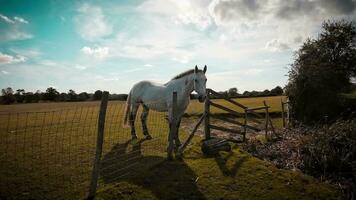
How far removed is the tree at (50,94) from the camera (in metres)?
82.8

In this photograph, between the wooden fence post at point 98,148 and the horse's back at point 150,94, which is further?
the horse's back at point 150,94

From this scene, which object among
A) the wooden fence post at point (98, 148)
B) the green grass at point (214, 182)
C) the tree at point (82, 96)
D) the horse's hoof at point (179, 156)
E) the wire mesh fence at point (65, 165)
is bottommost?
the green grass at point (214, 182)

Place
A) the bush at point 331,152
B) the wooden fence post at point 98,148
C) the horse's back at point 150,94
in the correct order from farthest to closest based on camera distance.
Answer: the horse's back at point 150,94 → the bush at point 331,152 → the wooden fence post at point 98,148

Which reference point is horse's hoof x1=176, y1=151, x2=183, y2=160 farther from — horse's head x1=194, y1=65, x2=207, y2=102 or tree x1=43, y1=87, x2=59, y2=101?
tree x1=43, y1=87, x2=59, y2=101

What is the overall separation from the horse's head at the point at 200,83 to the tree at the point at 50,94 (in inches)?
3521

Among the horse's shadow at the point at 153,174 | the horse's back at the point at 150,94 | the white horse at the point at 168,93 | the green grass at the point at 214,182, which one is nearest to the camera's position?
the green grass at the point at 214,182

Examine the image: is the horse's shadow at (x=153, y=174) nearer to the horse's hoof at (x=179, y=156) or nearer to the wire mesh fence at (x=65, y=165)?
the wire mesh fence at (x=65, y=165)

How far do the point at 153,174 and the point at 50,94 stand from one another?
300 feet

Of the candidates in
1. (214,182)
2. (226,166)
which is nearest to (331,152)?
(226,166)

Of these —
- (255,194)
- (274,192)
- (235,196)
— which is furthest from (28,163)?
(274,192)

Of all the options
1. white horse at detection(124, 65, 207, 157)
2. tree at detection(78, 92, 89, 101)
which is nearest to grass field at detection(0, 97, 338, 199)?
white horse at detection(124, 65, 207, 157)

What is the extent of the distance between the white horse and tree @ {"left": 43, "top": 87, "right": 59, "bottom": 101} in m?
85.2

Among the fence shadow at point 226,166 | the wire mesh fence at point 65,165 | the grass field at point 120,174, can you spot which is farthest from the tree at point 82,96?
the fence shadow at point 226,166

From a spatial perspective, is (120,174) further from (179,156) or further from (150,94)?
(150,94)
